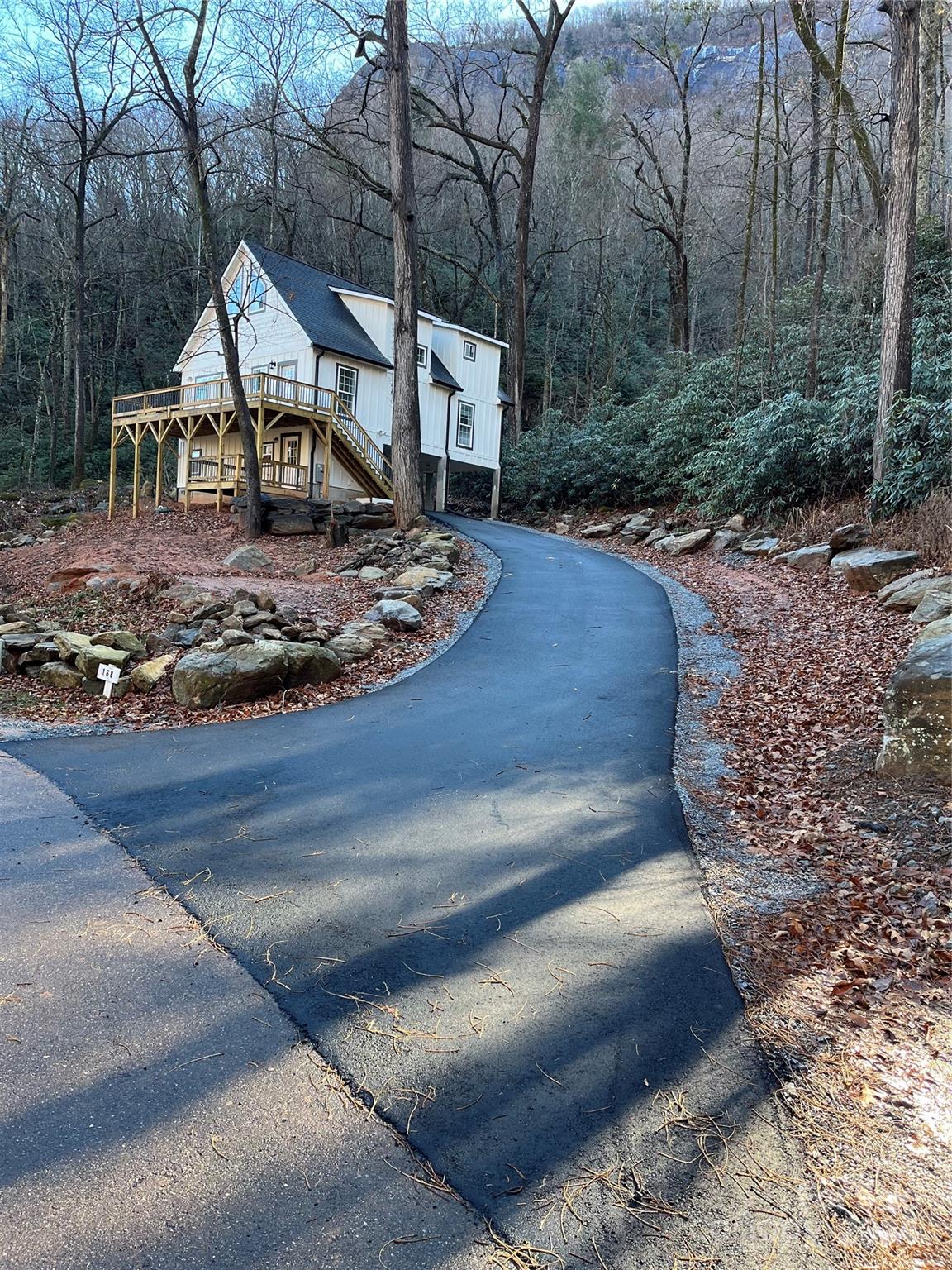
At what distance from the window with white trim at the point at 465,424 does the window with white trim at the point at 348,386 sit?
16.6 ft

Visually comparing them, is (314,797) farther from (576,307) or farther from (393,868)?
(576,307)

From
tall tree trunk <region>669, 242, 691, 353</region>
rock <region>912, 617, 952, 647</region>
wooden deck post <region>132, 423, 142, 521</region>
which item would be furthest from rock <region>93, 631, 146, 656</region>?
tall tree trunk <region>669, 242, 691, 353</region>

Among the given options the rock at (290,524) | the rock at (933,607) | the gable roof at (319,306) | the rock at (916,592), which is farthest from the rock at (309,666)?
the gable roof at (319,306)

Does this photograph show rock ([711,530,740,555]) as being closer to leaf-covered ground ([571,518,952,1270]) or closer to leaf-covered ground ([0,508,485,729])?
leaf-covered ground ([0,508,485,729])

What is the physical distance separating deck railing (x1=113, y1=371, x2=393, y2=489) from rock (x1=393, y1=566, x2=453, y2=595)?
9177mm

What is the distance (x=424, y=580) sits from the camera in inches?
482

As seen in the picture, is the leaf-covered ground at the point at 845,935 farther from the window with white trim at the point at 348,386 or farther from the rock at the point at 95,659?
the window with white trim at the point at 348,386

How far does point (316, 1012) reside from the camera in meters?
2.75

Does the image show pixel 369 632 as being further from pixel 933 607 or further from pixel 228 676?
pixel 933 607

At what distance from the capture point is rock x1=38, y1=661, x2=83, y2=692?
7.70m

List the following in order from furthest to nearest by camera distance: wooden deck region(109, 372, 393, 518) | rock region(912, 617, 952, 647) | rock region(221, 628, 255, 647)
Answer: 1. wooden deck region(109, 372, 393, 518)
2. rock region(221, 628, 255, 647)
3. rock region(912, 617, 952, 647)

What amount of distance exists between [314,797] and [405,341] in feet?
46.4

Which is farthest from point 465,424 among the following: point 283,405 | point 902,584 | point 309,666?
point 309,666

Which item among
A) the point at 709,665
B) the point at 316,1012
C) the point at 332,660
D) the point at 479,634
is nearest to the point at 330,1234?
the point at 316,1012
